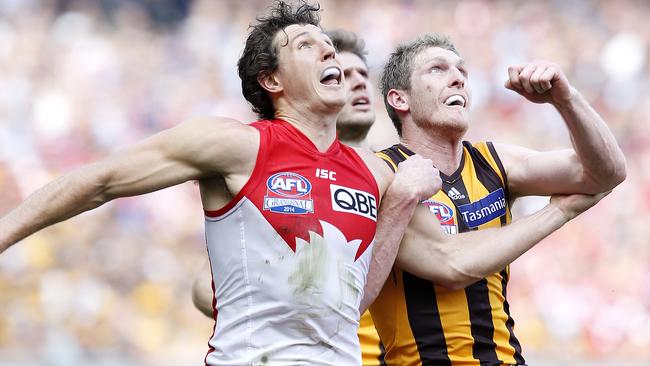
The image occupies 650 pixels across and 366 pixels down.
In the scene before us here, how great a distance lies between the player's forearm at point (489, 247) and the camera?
14.7ft

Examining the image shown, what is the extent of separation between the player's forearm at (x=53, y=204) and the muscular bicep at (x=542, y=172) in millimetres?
2064

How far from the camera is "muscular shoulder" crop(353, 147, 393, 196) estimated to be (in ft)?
14.4

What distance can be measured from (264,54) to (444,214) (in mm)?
1131

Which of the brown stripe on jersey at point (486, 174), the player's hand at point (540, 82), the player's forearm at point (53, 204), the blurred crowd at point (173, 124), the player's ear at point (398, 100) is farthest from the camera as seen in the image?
the blurred crowd at point (173, 124)

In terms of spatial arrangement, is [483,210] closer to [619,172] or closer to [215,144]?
[619,172]

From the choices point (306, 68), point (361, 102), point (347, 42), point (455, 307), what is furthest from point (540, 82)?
point (347, 42)

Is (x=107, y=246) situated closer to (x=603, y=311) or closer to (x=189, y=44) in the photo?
(x=189, y=44)

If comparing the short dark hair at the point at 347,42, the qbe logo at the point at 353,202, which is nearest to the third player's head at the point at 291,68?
the qbe logo at the point at 353,202

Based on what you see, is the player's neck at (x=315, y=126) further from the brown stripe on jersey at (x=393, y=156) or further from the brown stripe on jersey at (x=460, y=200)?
the brown stripe on jersey at (x=460, y=200)

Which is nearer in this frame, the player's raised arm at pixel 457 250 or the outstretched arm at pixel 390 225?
the outstretched arm at pixel 390 225

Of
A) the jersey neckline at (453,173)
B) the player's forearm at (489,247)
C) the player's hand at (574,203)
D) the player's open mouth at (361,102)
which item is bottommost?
the player's forearm at (489,247)

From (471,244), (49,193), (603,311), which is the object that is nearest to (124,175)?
(49,193)

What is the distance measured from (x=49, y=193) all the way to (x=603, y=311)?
8487 millimetres

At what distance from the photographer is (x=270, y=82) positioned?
445 centimetres
